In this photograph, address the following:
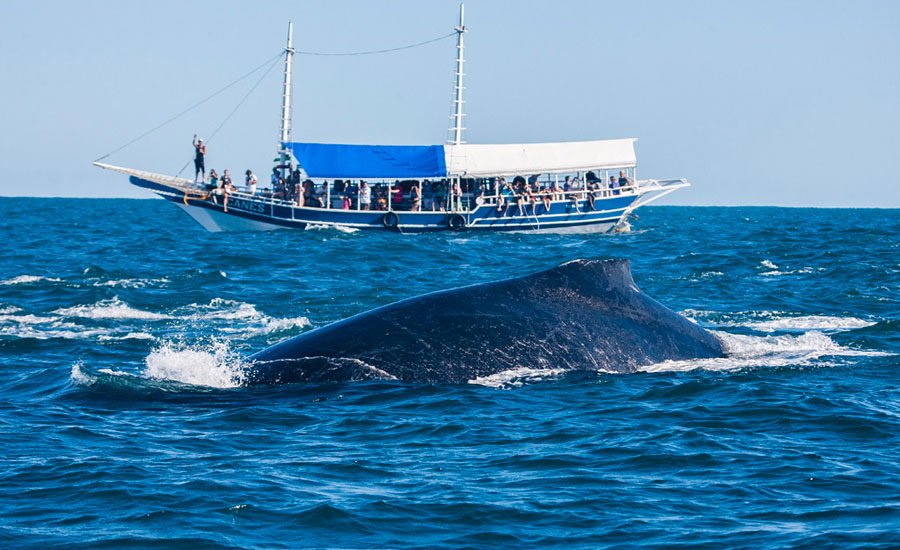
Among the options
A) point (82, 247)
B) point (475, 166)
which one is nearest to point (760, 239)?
point (475, 166)

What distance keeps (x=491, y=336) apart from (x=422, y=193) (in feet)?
150

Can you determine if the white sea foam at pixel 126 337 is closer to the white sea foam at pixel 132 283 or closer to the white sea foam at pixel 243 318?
the white sea foam at pixel 243 318

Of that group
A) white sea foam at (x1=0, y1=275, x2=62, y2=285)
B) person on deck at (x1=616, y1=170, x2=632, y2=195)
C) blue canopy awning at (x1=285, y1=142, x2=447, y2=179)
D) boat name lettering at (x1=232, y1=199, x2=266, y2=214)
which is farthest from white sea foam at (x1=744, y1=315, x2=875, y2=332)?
person on deck at (x1=616, y1=170, x2=632, y2=195)

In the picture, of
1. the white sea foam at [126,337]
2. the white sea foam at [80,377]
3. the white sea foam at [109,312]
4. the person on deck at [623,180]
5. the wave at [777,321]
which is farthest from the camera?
the person on deck at [623,180]

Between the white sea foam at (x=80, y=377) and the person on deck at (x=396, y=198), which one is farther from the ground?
the person on deck at (x=396, y=198)

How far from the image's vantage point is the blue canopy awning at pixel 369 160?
54.5m

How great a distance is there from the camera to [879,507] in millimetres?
8555

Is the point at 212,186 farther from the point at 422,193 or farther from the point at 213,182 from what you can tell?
the point at 422,193

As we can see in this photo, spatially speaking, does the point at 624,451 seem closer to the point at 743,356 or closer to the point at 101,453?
the point at 101,453

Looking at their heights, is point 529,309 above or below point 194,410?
above

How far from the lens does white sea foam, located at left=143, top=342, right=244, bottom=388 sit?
1252 cm

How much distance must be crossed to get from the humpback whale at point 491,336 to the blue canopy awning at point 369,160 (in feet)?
137

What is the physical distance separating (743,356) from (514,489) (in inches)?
272

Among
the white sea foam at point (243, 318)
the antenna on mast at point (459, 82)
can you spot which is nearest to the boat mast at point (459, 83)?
the antenna on mast at point (459, 82)
